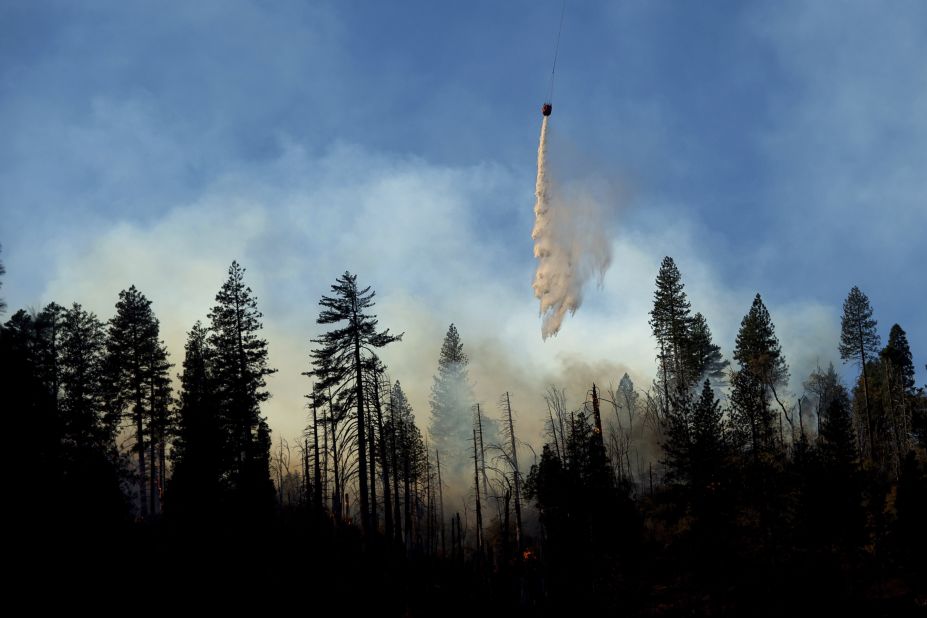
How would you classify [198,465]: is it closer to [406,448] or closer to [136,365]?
[136,365]

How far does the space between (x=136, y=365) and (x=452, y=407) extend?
5154 centimetres

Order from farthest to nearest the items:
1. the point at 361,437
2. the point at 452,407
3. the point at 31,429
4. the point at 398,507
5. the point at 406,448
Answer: the point at 452,407
the point at 406,448
the point at 398,507
the point at 361,437
the point at 31,429

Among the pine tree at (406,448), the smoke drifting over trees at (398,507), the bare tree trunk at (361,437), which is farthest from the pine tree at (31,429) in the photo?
the pine tree at (406,448)

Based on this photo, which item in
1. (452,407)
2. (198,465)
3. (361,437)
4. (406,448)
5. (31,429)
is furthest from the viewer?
(452,407)

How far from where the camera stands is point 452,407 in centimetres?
8612

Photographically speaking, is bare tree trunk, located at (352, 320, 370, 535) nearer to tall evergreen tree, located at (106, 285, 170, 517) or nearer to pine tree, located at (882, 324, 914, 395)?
tall evergreen tree, located at (106, 285, 170, 517)

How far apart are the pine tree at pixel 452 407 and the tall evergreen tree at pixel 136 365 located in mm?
46124

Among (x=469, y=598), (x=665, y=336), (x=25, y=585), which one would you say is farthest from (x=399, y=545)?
(x=665, y=336)

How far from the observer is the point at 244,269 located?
39438 mm

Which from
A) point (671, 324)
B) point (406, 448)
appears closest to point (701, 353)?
point (671, 324)

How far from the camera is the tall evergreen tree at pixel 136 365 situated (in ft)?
127

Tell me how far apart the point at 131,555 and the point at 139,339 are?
20.7 metres

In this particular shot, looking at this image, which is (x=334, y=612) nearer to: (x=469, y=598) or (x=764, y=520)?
(x=469, y=598)

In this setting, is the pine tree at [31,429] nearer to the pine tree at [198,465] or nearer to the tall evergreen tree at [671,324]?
the pine tree at [198,465]
